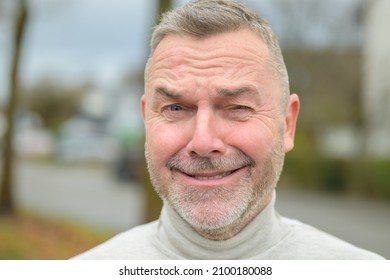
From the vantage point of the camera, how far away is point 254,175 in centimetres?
159

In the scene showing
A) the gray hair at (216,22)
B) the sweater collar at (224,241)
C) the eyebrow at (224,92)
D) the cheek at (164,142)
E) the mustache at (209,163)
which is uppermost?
the gray hair at (216,22)

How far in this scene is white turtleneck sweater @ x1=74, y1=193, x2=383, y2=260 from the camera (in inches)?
64.9

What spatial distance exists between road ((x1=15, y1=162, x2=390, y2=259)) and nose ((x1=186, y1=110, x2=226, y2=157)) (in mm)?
2817

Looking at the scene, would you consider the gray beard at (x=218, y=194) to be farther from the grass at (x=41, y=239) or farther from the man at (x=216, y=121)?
the grass at (x=41, y=239)

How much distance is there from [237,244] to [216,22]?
0.60 metres

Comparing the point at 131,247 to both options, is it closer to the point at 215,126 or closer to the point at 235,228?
the point at 235,228

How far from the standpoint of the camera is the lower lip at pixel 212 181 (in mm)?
1567

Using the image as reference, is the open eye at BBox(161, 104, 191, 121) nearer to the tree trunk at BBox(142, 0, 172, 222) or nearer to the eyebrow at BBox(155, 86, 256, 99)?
the eyebrow at BBox(155, 86, 256, 99)

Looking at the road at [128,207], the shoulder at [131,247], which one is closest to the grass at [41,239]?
the road at [128,207]

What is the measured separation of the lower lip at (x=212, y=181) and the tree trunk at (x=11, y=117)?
4909mm

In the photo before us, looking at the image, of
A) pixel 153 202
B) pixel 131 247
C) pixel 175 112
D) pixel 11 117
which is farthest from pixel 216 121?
pixel 11 117

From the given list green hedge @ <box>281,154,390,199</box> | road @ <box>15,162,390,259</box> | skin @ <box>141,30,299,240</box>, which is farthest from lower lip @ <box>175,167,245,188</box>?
green hedge @ <box>281,154,390,199</box>

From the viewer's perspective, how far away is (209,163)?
154 centimetres
